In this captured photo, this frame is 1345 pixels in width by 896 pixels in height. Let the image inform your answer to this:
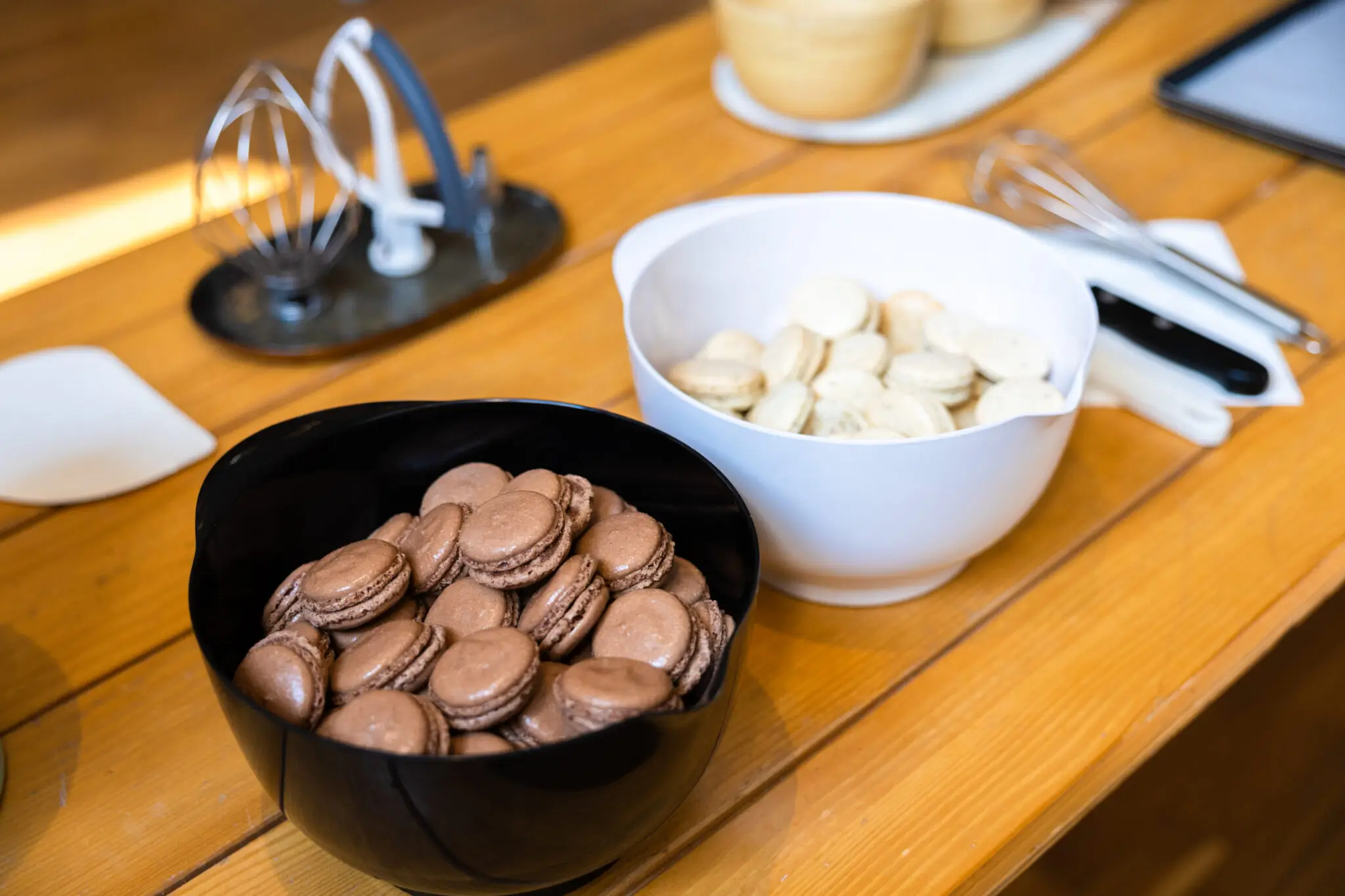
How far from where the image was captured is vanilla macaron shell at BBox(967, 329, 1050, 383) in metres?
0.59

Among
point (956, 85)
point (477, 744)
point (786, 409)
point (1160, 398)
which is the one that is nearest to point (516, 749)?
point (477, 744)

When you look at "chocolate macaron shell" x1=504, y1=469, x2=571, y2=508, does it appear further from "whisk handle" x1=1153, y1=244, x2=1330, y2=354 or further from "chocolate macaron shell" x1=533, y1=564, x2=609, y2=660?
"whisk handle" x1=1153, y1=244, x2=1330, y2=354

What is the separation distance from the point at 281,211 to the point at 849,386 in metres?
0.46

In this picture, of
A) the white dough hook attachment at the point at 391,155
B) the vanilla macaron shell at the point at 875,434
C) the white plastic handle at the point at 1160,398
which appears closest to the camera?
the vanilla macaron shell at the point at 875,434

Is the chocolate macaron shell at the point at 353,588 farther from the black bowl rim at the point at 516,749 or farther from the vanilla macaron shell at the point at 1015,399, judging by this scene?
the vanilla macaron shell at the point at 1015,399

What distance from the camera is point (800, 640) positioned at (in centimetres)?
55

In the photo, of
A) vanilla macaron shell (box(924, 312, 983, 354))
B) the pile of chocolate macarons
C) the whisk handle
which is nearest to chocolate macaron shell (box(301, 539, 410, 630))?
the pile of chocolate macarons

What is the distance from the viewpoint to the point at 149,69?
1.86 meters

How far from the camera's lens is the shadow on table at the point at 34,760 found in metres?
0.46

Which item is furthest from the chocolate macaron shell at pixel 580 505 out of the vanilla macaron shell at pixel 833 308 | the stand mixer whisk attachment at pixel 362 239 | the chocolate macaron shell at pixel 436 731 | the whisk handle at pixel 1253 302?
the whisk handle at pixel 1253 302

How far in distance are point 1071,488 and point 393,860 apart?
43 cm

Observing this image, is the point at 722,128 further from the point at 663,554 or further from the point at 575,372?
the point at 663,554

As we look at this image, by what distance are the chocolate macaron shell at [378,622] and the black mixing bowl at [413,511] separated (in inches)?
1.5

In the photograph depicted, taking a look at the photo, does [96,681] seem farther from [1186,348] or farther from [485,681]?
[1186,348]
